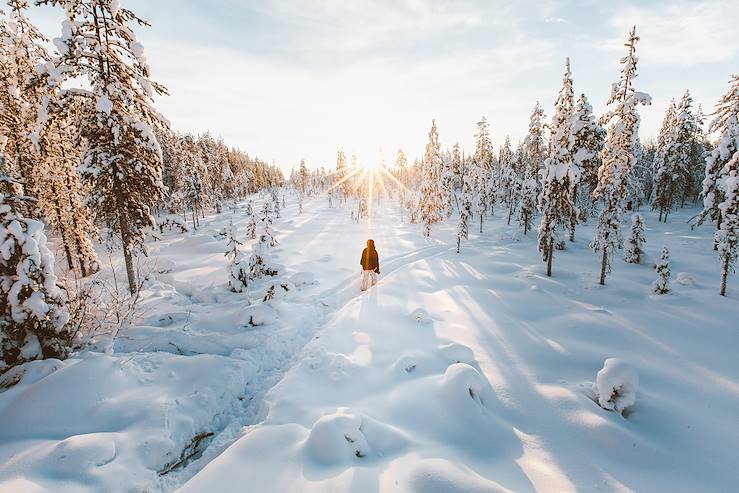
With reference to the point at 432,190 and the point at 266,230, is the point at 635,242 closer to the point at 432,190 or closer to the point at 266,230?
the point at 432,190

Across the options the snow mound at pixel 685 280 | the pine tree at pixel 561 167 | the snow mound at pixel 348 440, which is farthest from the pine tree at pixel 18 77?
the snow mound at pixel 685 280

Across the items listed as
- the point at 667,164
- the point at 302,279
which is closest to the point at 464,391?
the point at 302,279

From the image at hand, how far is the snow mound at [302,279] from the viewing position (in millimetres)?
17031

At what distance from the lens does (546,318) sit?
13180 mm

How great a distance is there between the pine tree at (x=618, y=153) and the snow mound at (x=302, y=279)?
16.8 m

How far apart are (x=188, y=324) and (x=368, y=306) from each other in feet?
20.5

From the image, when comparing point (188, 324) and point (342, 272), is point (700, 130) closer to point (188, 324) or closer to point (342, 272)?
point (342, 272)

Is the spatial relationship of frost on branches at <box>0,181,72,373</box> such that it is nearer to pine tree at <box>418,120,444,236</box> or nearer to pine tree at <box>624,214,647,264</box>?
pine tree at <box>624,214,647,264</box>

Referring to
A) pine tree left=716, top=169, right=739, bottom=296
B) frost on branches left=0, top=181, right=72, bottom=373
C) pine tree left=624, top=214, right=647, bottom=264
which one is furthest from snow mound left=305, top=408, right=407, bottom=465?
pine tree left=624, top=214, right=647, bottom=264

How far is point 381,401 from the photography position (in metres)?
6.87

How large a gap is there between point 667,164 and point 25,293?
2223 inches

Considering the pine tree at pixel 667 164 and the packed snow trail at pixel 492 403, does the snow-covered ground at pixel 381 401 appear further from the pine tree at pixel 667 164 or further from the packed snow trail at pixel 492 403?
the pine tree at pixel 667 164

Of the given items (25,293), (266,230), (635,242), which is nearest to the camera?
(25,293)

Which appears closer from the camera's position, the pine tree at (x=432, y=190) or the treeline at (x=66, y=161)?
the treeline at (x=66, y=161)
